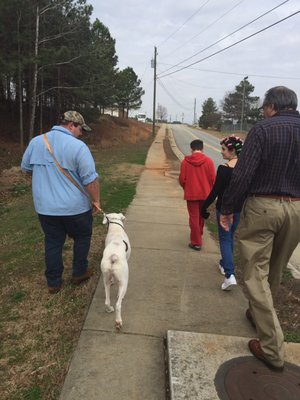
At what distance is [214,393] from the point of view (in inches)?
112

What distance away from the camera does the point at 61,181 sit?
4.09m

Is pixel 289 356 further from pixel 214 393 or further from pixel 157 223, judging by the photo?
pixel 157 223

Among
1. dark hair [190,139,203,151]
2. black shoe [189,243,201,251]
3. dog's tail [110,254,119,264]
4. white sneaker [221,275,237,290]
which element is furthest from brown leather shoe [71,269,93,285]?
dark hair [190,139,203,151]

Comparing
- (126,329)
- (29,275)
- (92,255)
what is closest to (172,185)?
(92,255)

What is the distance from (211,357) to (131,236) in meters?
3.51

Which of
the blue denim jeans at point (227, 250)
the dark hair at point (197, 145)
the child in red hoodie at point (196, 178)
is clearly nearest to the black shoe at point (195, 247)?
the child in red hoodie at point (196, 178)

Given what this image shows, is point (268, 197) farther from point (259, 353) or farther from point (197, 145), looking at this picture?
point (197, 145)

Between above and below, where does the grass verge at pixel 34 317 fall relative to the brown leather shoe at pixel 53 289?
below

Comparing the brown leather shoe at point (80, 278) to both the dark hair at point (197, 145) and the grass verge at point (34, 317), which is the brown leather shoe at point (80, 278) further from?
the dark hair at point (197, 145)

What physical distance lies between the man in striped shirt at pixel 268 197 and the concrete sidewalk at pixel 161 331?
0.46 metres

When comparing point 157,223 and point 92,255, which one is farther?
point 157,223

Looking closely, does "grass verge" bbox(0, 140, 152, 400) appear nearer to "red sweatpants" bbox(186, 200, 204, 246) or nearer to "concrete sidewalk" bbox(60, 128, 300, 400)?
"concrete sidewalk" bbox(60, 128, 300, 400)

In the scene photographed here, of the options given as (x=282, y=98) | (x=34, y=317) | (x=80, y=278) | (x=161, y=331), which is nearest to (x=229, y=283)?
(x=161, y=331)

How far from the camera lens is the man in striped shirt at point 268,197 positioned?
298 cm
